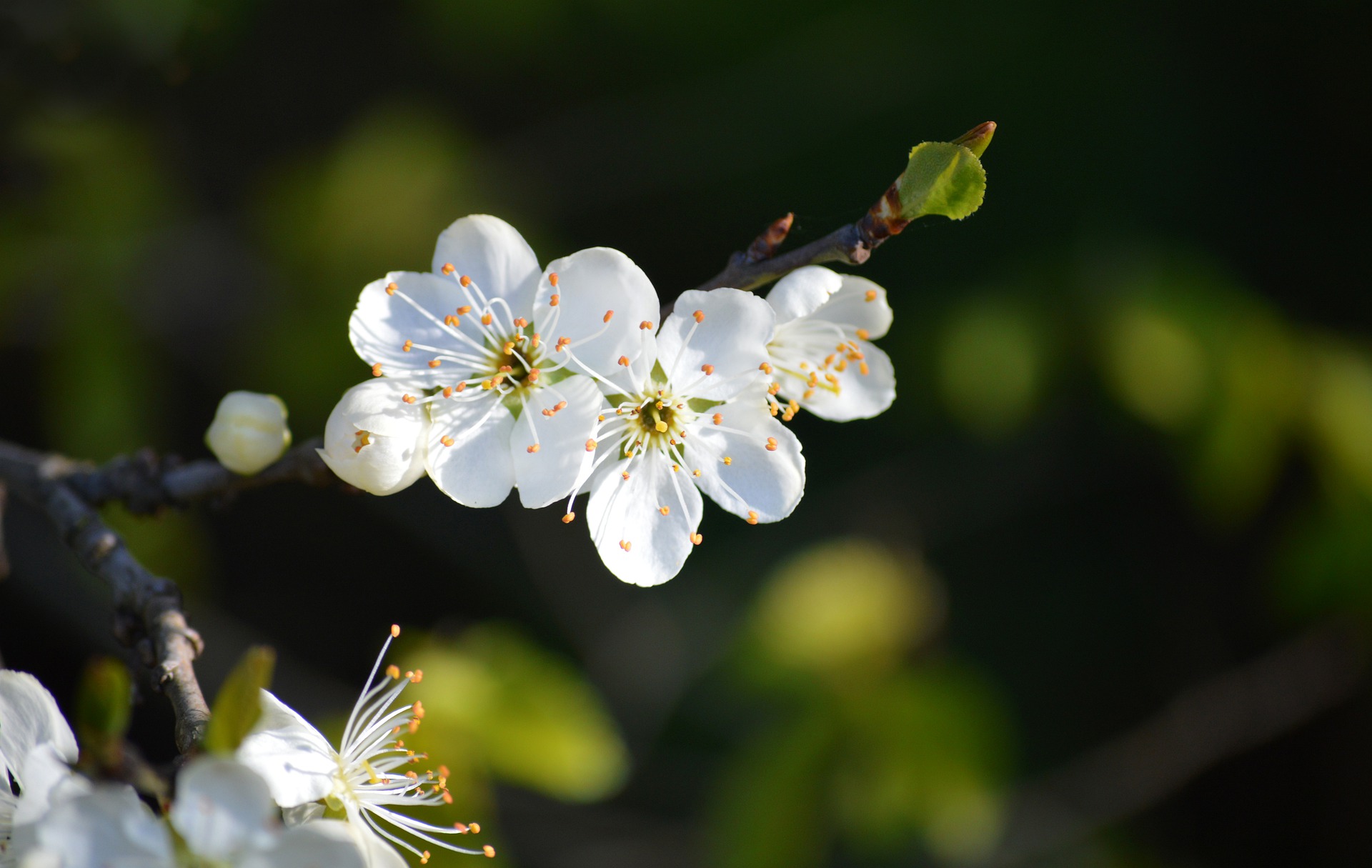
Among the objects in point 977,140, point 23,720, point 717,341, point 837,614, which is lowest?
point 23,720

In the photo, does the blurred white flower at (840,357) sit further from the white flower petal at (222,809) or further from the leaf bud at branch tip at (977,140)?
the white flower petal at (222,809)

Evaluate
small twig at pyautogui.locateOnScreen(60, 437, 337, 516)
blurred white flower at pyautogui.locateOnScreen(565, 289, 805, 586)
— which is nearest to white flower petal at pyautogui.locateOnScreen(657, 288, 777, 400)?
blurred white flower at pyautogui.locateOnScreen(565, 289, 805, 586)

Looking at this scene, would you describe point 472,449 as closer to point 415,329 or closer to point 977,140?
point 415,329

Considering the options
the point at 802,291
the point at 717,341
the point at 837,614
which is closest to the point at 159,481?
the point at 717,341

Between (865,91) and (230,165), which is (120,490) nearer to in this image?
(230,165)

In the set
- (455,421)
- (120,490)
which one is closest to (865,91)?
(455,421)

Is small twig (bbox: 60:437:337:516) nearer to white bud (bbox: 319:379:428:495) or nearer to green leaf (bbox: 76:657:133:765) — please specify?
white bud (bbox: 319:379:428:495)
